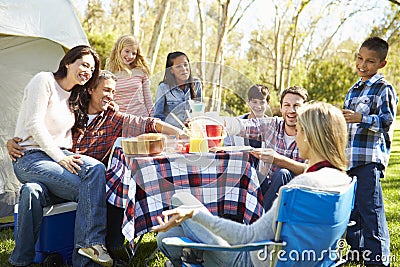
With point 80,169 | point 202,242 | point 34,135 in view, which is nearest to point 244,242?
point 202,242

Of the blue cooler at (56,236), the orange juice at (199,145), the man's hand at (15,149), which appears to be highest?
the orange juice at (199,145)

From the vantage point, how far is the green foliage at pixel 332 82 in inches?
760

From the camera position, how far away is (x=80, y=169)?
2.91 meters

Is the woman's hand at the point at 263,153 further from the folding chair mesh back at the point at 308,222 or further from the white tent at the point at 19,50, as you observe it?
the white tent at the point at 19,50

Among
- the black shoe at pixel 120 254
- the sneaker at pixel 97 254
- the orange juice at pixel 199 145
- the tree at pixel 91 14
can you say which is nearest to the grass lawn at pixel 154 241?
the black shoe at pixel 120 254

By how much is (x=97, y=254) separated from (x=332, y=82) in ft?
57.9

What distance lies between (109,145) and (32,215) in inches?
25.7

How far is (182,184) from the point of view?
234cm

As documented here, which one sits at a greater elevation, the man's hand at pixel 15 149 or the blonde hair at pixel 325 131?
the blonde hair at pixel 325 131

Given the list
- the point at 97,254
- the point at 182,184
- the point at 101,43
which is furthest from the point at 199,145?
the point at 101,43

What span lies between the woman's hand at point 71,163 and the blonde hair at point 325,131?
4.60ft

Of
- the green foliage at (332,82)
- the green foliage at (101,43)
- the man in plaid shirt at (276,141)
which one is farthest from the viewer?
the green foliage at (332,82)

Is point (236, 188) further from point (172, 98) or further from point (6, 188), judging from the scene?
point (6, 188)

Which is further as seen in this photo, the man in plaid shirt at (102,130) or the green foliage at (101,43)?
the green foliage at (101,43)
